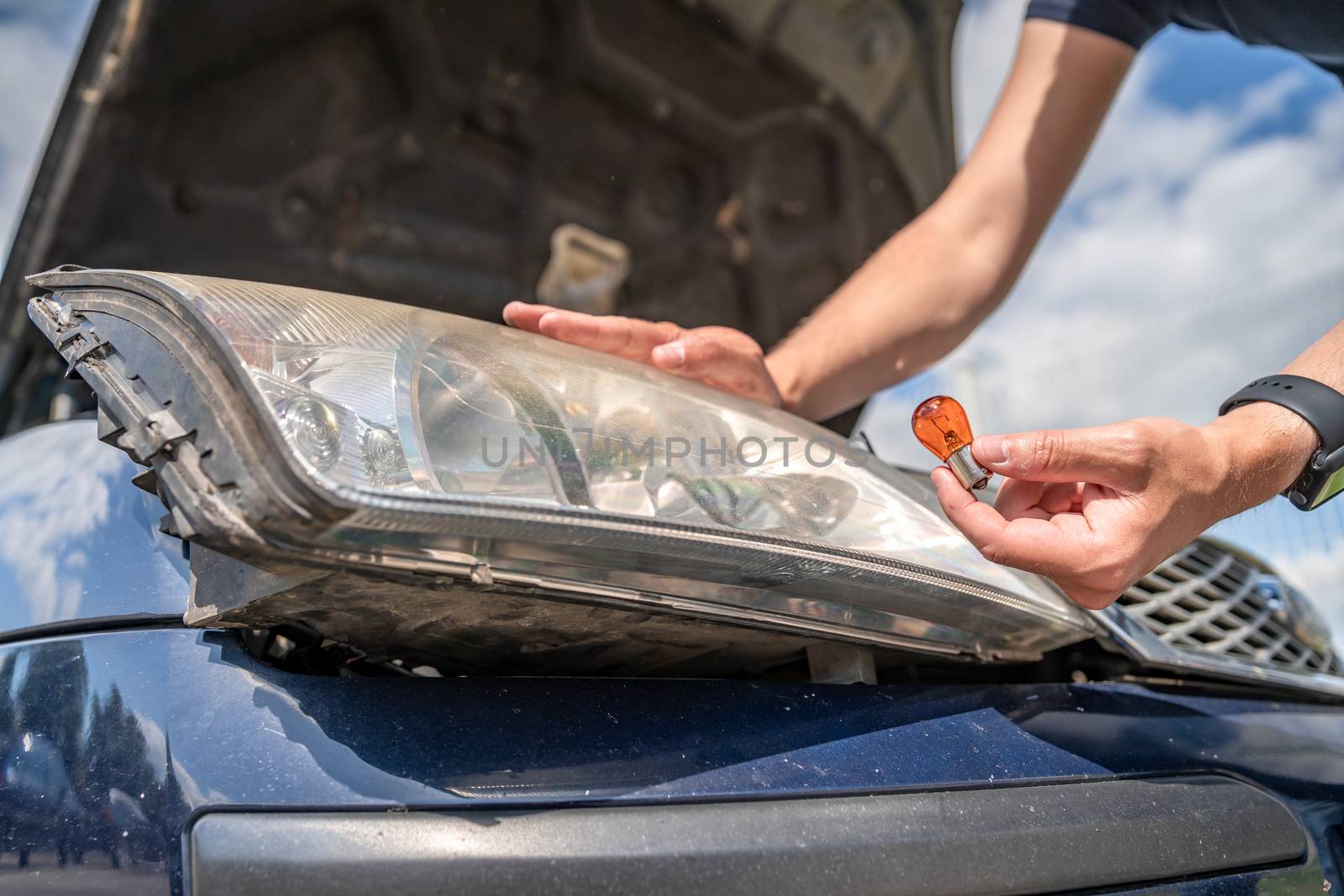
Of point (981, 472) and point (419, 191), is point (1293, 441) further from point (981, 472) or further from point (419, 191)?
point (419, 191)

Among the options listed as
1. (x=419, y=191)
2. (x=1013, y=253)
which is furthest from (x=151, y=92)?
(x=1013, y=253)

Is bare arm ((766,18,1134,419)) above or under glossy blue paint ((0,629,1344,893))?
above

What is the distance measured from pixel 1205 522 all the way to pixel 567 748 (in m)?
0.53

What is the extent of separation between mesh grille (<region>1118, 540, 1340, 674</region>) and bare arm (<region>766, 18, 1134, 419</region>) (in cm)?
46

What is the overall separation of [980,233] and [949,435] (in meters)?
0.80

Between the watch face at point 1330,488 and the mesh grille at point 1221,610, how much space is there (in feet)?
0.69

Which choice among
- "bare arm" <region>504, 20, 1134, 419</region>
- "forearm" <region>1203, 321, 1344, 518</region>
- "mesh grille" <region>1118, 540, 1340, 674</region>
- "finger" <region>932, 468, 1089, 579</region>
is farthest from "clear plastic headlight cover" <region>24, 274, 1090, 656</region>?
"bare arm" <region>504, 20, 1134, 419</region>

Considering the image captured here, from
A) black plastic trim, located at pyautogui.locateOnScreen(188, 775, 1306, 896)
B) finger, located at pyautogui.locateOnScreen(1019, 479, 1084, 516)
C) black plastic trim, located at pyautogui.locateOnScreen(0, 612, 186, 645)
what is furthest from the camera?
finger, located at pyautogui.locateOnScreen(1019, 479, 1084, 516)

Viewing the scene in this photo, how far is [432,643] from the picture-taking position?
0.69 m

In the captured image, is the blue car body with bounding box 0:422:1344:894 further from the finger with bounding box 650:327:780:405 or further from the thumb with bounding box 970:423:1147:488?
the finger with bounding box 650:327:780:405

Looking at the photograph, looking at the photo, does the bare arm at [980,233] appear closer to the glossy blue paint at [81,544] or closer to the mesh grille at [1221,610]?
the mesh grille at [1221,610]

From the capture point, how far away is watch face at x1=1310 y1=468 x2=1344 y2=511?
33.8 inches

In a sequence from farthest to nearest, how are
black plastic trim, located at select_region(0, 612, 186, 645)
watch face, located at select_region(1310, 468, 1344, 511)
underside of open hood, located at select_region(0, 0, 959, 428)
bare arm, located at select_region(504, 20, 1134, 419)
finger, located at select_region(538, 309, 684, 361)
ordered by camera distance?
underside of open hood, located at select_region(0, 0, 959, 428) → bare arm, located at select_region(504, 20, 1134, 419) → finger, located at select_region(538, 309, 684, 361) → watch face, located at select_region(1310, 468, 1344, 511) → black plastic trim, located at select_region(0, 612, 186, 645)

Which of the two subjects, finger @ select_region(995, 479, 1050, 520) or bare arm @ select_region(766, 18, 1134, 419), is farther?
bare arm @ select_region(766, 18, 1134, 419)
